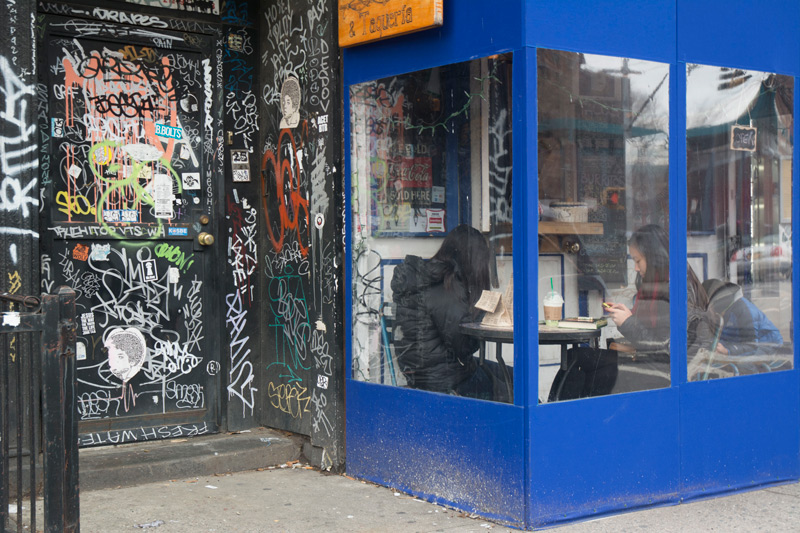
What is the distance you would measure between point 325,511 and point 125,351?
1871mm

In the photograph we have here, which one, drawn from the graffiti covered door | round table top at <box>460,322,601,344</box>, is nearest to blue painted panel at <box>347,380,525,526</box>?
round table top at <box>460,322,601,344</box>

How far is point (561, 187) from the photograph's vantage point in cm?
477

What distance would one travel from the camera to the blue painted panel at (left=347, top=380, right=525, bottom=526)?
463 cm

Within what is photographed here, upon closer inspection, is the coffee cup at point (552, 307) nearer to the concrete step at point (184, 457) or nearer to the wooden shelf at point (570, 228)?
the wooden shelf at point (570, 228)

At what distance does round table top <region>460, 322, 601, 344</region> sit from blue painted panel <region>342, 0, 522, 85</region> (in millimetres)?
1510

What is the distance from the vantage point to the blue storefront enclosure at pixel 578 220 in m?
4.62

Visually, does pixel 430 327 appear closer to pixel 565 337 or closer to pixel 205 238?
pixel 565 337

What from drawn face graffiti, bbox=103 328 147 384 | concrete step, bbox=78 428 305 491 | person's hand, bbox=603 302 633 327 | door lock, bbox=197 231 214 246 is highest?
door lock, bbox=197 231 214 246

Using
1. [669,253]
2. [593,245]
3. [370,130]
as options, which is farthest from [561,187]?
[370,130]

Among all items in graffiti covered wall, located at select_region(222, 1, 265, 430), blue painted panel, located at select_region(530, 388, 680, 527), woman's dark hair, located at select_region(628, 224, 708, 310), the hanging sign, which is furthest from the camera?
graffiti covered wall, located at select_region(222, 1, 265, 430)

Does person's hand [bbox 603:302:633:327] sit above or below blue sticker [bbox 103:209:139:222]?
below

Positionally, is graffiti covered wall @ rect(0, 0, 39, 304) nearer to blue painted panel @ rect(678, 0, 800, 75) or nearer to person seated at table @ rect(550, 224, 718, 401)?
person seated at table @ rect(550, 224, 718, 401)

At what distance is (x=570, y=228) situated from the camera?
4.79 m

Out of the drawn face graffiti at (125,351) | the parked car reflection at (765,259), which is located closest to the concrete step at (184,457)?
the drawn face graffiti at (125,351)
